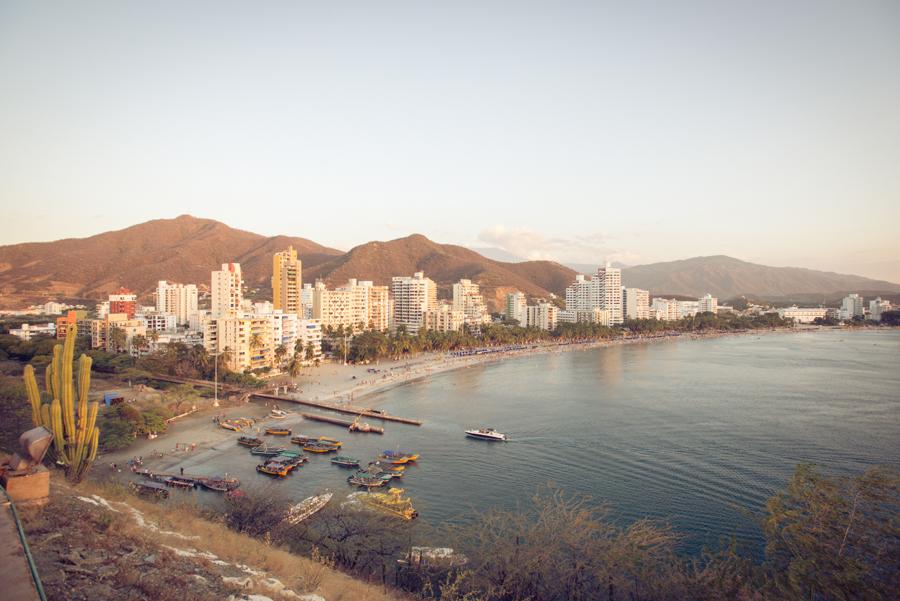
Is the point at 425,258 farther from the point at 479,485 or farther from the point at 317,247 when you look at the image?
the point at 479,485

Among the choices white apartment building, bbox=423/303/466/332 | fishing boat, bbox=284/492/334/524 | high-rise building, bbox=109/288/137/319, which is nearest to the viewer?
fishing boat, bbox=284/492/334/524

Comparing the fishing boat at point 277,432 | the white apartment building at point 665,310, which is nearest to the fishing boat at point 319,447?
the fishing boat at point 277,432

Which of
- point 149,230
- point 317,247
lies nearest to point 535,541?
point 149,230

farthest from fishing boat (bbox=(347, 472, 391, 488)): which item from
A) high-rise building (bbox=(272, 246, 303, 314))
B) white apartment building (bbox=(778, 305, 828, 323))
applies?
white apartment building (bbox=(778, 305, 828, 323))

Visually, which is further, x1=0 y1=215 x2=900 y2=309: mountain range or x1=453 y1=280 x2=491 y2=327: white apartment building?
x1=0 y1=215 x2=900 y2=309: mountain range

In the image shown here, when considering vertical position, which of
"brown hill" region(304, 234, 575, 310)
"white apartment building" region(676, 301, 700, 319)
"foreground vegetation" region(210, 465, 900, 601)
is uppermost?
"brown hill" region(304, 234, 575, 310)

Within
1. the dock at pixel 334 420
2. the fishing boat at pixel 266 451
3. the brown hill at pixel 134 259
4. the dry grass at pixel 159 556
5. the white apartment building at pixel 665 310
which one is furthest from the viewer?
the white apartment building at pixel 665 310

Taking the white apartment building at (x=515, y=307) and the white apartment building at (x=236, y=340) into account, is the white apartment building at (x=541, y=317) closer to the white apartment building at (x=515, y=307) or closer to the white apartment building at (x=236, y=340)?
the white apartment building at (x=515, y=307)

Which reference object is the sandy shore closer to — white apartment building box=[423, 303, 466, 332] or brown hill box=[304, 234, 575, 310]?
white apartment building box=[423, 303, 466, 332]
